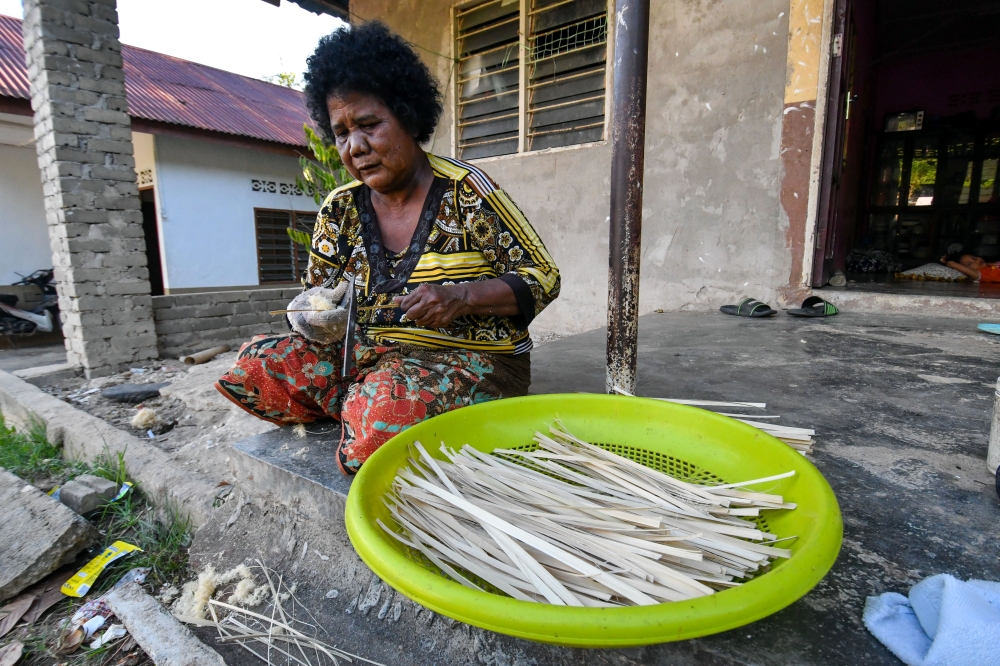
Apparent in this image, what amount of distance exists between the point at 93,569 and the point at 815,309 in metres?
4.15

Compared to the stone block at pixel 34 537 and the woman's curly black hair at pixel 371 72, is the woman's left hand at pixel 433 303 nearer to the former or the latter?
the woman's curly black hair at pixel 371 72

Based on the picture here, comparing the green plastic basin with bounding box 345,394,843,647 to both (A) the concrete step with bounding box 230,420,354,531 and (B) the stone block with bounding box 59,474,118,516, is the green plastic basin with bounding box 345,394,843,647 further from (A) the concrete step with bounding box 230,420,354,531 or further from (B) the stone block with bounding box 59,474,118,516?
(B) the stone block with bounding box 59,474,118,516

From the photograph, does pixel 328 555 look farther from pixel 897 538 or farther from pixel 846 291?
pixel 846 291

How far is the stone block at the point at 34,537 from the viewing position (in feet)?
5.92

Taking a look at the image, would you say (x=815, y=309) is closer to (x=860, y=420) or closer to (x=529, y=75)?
(x=860, y=420)

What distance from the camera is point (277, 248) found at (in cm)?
1101

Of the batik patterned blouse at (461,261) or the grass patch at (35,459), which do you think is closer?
the batik patterned blouse at (461,261)

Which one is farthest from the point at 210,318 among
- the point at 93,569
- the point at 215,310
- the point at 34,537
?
the point at 93,569

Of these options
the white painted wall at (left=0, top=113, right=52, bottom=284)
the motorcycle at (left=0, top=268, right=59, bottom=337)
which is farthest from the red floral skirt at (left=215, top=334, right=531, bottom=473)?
the white painted wall at (left=0, top=113, right=52, bottom=284)

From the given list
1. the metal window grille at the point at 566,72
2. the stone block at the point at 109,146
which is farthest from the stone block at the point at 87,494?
the metal window grille at the point at 566,72

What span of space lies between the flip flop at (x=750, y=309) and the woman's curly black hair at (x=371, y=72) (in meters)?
2.88

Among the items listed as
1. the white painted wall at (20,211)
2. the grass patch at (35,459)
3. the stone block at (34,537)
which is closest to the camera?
the stone block at (34,537)

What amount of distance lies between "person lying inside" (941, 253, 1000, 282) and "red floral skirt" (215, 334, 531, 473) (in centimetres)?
590

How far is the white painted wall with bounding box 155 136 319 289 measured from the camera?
9.26 metres
